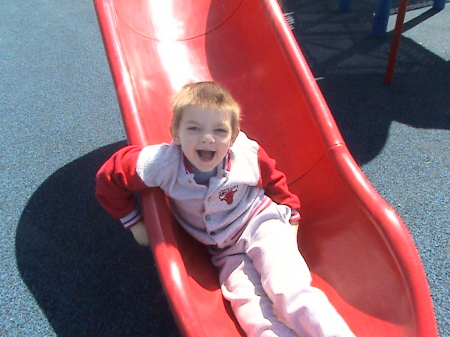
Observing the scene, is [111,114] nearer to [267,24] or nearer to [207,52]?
[207,52]

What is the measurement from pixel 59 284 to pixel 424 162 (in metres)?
1.82

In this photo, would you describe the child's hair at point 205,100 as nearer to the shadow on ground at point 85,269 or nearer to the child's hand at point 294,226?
the child's hand at point 294,226

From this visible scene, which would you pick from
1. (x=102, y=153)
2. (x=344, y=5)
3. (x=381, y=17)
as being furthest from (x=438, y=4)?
(x=102, y=153)

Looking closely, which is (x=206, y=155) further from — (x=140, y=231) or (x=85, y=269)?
(x=85, y=269)

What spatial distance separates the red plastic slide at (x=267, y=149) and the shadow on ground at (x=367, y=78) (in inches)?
29.4

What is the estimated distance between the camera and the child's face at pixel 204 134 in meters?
1.29

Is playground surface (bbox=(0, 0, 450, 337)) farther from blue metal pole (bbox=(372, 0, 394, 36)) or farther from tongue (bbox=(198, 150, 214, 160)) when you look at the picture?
tongue (bbox=(198, 150, 214, 160))

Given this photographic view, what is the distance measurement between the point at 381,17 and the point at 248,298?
3.11 metres

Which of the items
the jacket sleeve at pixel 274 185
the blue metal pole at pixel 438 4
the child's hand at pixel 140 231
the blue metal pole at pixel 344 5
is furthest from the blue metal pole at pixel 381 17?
the child's hand at pixel 140 231

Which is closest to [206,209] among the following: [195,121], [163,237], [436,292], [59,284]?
[163,237]

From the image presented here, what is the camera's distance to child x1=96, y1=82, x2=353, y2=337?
125 centimetres

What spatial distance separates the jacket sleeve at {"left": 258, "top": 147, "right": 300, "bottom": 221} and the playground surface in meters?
0.57

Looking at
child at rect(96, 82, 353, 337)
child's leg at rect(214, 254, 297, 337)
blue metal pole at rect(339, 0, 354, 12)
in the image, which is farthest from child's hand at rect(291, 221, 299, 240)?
blue metal pole at rect(339, 0, 354, 12)

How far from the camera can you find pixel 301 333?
47.1 inches
